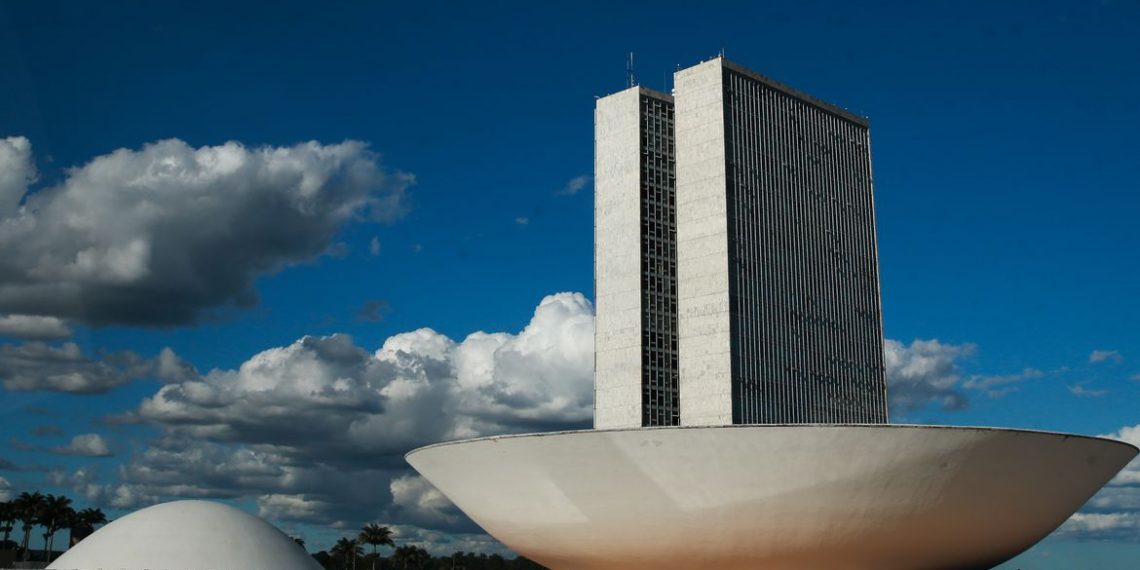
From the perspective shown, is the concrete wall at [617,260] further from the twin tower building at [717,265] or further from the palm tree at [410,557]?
the palm tree at [410,557]

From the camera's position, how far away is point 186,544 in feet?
111

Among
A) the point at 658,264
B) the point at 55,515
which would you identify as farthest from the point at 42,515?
the point at 658,264

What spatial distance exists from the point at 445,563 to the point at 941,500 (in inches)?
4221

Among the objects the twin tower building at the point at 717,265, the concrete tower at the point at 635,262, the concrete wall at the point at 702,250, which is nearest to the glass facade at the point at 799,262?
the twin tower building at the point at 717,265

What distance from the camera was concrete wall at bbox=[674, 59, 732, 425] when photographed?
89500mm

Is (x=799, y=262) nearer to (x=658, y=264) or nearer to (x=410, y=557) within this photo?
(x=658, y=264)

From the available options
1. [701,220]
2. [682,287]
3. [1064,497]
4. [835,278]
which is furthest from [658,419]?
[1064,497]

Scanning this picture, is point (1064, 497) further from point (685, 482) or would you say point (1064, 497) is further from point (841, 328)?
point (841, 328)

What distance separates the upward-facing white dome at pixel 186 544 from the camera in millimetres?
33219

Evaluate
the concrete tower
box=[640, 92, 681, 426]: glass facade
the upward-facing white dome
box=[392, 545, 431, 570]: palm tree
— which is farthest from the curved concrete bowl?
box=[392, 545, 431, 570]: palm tree

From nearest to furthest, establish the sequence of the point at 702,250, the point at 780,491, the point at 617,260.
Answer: the point at 780,491, the point at 702,250, the point at 617,260

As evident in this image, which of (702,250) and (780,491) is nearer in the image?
(780,491)

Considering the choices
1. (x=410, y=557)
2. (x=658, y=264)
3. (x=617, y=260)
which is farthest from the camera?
(x=410, y=557)

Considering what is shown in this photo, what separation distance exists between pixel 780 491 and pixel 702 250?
55.3 meters
